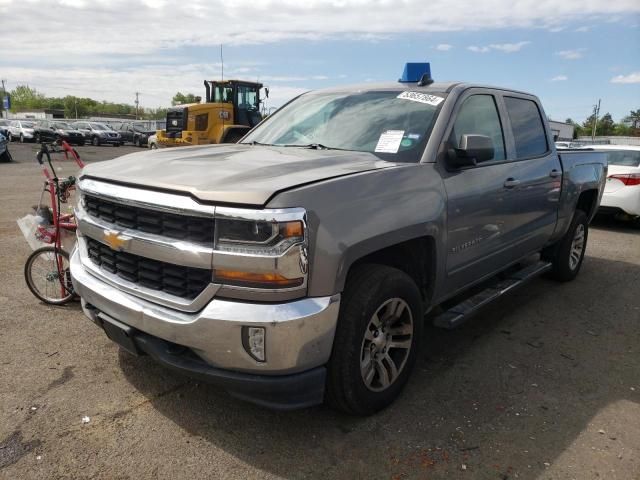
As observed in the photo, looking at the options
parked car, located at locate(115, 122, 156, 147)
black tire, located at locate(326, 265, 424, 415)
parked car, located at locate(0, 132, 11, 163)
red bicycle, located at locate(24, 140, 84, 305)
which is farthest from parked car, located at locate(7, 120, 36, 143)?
black tire, located at locate(326, 265, 424, 415)

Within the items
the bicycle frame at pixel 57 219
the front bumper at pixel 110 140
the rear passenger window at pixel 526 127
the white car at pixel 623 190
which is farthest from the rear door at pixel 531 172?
the front bumper at pixel 110 140

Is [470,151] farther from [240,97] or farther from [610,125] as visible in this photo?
[610,125]

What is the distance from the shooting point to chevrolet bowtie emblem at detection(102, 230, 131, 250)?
269 centimetres

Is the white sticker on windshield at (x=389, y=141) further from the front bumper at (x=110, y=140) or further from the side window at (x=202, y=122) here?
the front bumper at (x=110, y=140)

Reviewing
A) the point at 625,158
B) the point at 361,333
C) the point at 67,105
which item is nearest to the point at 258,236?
the point at 361,333

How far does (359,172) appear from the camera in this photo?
2756 mm

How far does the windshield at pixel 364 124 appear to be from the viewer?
331 centimetres

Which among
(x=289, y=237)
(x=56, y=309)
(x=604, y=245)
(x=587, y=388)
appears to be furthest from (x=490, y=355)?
(x=604, y=245)

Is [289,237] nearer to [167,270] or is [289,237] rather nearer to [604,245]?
[167,270]

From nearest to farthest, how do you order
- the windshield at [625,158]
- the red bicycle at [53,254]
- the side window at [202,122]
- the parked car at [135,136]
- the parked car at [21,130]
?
the red bicycle at [53,254]
the windshield at [625,158]
the side window at [202,122]
the parked car at [21,130]
the parked car at [135,136]

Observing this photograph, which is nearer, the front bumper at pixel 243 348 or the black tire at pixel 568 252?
the front bumper at pixel 243 348

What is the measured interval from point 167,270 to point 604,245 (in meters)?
7.27

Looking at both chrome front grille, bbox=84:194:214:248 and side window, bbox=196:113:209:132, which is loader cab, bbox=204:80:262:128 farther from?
chrome front grille, bbox=84:194:214:248

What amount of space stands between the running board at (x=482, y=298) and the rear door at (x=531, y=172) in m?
0.22
